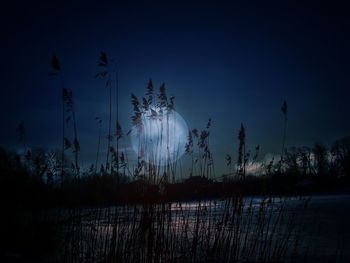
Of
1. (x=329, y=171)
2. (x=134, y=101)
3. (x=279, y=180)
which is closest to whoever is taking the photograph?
(x=134, y=101)

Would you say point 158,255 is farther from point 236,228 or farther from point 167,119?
point 167,119

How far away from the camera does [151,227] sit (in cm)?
465

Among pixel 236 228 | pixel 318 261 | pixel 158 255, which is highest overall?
pixel 236 228

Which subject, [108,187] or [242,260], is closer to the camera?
[242,260]

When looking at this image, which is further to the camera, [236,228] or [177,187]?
[177,187]

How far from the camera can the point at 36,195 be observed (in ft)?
21.7

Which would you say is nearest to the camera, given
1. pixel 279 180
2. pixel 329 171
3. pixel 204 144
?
pixel 204 144

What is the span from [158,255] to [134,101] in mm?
2329

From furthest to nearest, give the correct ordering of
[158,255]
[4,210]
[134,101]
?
[4,210] → [134,101] → [158,255]

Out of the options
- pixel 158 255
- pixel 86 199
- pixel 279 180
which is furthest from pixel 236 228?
pixel 86 199


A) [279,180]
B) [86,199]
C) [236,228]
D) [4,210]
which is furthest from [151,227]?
[4,210]

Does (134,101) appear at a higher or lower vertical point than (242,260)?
higher

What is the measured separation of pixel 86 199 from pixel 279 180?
156 inches

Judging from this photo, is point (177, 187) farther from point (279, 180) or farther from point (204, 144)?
point (279, 180)
